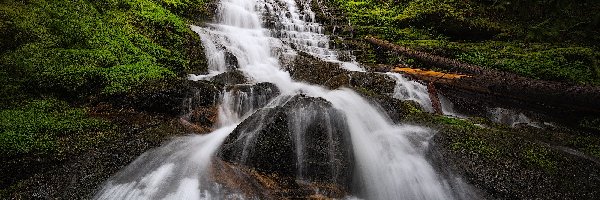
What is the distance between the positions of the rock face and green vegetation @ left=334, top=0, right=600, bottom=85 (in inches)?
259

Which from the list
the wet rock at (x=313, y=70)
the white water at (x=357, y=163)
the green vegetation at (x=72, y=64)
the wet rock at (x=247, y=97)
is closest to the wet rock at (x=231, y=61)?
the green vegetation at (x=72, y=64)

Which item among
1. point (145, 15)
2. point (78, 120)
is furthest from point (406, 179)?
point (145, 15)

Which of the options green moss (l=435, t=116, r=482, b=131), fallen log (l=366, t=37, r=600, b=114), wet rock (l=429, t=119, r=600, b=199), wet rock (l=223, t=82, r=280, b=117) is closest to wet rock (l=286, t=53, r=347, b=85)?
wet rock (l=223, t=82, r=280, b=117)

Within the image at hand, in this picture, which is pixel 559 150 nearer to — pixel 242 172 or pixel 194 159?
pixel 242 172

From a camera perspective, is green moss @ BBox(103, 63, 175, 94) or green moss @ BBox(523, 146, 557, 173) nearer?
green moss @ BBox(523, 146, 557, 173)

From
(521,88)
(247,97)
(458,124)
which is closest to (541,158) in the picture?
(458,124)

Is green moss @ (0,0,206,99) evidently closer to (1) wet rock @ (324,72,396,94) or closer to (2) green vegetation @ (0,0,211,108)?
(2) green vegetation @ (0,0,211,108)

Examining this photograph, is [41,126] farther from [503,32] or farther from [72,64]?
[503,32]

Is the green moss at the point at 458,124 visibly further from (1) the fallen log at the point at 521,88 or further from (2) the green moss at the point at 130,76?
(2) the green moss at the point at 130,76

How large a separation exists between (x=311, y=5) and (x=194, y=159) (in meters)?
13.1

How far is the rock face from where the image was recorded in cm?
498

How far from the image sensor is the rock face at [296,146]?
16.3 feet

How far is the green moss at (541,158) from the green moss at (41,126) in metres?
6.18

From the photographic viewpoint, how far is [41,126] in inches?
205
